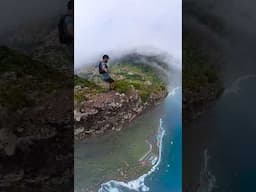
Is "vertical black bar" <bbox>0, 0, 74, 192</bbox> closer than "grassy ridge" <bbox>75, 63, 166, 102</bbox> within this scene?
No

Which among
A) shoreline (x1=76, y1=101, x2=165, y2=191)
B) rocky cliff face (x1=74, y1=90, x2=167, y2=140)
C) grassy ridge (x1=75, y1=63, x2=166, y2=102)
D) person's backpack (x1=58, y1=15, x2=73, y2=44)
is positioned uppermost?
person's backpack (x1=58, y1=15, x2=73, y2=44)

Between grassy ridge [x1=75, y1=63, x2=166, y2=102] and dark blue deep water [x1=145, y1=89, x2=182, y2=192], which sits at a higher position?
grassy ridge [x1=75, y1=63, x2=166, y2=102]

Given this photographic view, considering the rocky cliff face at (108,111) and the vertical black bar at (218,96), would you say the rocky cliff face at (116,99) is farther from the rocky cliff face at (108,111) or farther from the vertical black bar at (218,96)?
the vertical black bar at (218,96)

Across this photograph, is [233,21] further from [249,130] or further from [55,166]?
[55,166]

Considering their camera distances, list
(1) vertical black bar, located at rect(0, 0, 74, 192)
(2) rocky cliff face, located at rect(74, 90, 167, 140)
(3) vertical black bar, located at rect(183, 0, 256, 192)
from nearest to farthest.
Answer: (2) rocky cliff face, located at rect(74, 90, 167, 140) < (1) vertical black bar, located at rect(0, 0, 74, 192) < (3) vertical black bar, located at rect(183, 0, 256, 192)

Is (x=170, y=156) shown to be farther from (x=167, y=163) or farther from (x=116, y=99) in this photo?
(x=116, y=99)

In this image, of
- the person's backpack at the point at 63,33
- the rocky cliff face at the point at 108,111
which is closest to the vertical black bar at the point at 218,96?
the rocky cliff face at the point at 108,111

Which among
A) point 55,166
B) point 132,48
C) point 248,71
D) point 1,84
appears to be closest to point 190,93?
point 248,71

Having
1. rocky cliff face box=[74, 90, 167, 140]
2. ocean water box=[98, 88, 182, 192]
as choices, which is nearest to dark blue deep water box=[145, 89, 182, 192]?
ocean water box=[98, 88, 182, 192]

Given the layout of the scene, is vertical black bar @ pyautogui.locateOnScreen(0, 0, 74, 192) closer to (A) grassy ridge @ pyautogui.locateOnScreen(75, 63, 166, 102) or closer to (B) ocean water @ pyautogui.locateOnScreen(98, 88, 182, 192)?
(A) grassy ridge @ pyautogui.locateOnScreen(75, 63, 166, 102)
